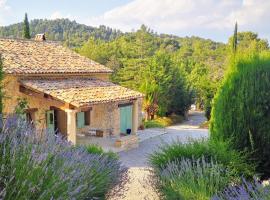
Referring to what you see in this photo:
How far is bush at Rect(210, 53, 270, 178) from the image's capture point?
7090 millimetres

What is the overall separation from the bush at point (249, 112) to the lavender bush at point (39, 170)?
3.10 m

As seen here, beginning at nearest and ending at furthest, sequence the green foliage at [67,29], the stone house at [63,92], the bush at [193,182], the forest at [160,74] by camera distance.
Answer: the bush at [193,182]
the stone house at [63,92]
the forest at [160,74]
the green foliage at [67,29]

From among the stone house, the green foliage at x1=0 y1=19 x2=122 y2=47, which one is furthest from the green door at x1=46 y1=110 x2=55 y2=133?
the green foliage at x1=0 y1=19 x2=122 y2=47

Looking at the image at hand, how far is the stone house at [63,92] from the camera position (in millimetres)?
14305

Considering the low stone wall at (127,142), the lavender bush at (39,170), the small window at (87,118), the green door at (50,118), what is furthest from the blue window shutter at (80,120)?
the lavender bush at (39,170)

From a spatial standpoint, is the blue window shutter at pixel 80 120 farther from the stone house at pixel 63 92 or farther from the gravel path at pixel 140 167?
the gravel path at pixel 140 167

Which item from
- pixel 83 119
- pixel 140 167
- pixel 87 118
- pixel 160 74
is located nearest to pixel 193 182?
pixel 140 167

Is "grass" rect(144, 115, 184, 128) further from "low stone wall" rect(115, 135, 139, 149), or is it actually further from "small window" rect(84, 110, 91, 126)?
"low stone wall" rect(115, 135, 139, 149)

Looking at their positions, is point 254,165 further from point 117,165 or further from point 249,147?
point 117,165

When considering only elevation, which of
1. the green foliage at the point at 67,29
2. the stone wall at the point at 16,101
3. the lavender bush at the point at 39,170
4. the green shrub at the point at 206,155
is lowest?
the green shrub at the point at 206,155

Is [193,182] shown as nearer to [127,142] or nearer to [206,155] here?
[206,155]

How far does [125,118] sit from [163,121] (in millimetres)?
7265

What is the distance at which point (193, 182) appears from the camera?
5207 millimetres

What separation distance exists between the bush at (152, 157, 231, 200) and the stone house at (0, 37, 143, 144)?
8.19 metres
